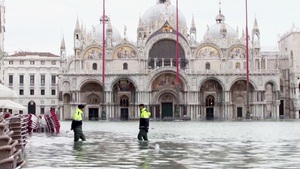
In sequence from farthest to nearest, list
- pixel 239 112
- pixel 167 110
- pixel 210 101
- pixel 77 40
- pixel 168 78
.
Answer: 1. pixel 77 40
2. pixel 167 110
3. pixel 210 101
4. pixel 239 112
5. pixel 168 78

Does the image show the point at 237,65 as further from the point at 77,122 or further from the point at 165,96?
the point at 77,122

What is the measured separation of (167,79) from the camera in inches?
3088

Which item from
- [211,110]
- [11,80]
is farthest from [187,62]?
[11,80]

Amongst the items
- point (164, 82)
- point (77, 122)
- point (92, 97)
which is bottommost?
point (77, 122)

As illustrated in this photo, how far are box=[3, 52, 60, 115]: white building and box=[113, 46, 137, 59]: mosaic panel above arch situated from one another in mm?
22099

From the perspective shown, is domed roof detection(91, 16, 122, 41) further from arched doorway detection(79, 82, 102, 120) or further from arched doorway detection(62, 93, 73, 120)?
arched doorway detection(79, 82, 102, 120)

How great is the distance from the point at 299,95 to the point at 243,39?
11.9 meters

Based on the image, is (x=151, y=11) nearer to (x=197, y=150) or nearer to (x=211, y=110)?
(x=211, y=110)

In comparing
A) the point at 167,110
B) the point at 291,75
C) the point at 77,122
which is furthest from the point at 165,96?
the point at 77,122

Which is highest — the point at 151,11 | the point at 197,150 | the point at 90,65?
the point at 151,11

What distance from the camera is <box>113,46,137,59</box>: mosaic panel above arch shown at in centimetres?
7919

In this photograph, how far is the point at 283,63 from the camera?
291ft

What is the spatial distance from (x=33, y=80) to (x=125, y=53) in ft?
86.3

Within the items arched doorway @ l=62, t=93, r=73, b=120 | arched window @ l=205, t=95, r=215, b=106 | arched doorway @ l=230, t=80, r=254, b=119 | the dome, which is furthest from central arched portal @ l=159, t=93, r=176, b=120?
the dome
